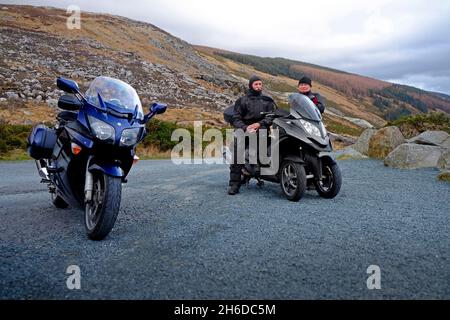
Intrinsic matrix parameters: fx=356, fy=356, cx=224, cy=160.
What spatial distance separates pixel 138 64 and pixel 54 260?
42484 mm

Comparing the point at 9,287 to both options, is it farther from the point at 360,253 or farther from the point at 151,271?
the point at 360,253

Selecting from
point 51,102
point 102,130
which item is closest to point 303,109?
point 102,130

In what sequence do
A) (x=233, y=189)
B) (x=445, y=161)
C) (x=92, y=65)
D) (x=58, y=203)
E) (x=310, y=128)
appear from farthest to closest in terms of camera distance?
(x=92, y=65)
(x=445, y=161)
(x=233, y=189)
(x=310, y=128)
(x=58, y=203)

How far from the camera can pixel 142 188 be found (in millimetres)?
6965

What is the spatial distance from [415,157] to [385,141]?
301 cm

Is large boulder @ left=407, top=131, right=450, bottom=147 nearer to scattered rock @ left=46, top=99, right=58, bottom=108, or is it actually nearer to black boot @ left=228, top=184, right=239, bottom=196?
black boot @ left=228, top=184, right=239, bottom=196

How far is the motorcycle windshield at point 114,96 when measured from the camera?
3.73m

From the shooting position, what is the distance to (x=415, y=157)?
9.59 metres

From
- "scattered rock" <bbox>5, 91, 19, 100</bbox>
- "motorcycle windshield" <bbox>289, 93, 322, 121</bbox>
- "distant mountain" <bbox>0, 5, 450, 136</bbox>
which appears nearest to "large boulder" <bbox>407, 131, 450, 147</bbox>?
"motorcycle windshield" <bbox>289, 93, 322, 121</bbox>

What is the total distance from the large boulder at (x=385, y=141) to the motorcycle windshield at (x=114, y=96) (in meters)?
10.6

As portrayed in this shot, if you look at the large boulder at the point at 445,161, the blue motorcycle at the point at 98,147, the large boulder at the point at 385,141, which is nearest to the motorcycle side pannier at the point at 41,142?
the blue motorcycle at the point at 98,147

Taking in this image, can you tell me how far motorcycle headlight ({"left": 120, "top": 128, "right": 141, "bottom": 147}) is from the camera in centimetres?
355

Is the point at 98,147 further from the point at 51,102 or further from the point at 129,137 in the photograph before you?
the point at 51,102

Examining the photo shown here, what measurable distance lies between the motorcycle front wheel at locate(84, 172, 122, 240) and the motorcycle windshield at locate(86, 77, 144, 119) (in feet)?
2.40
